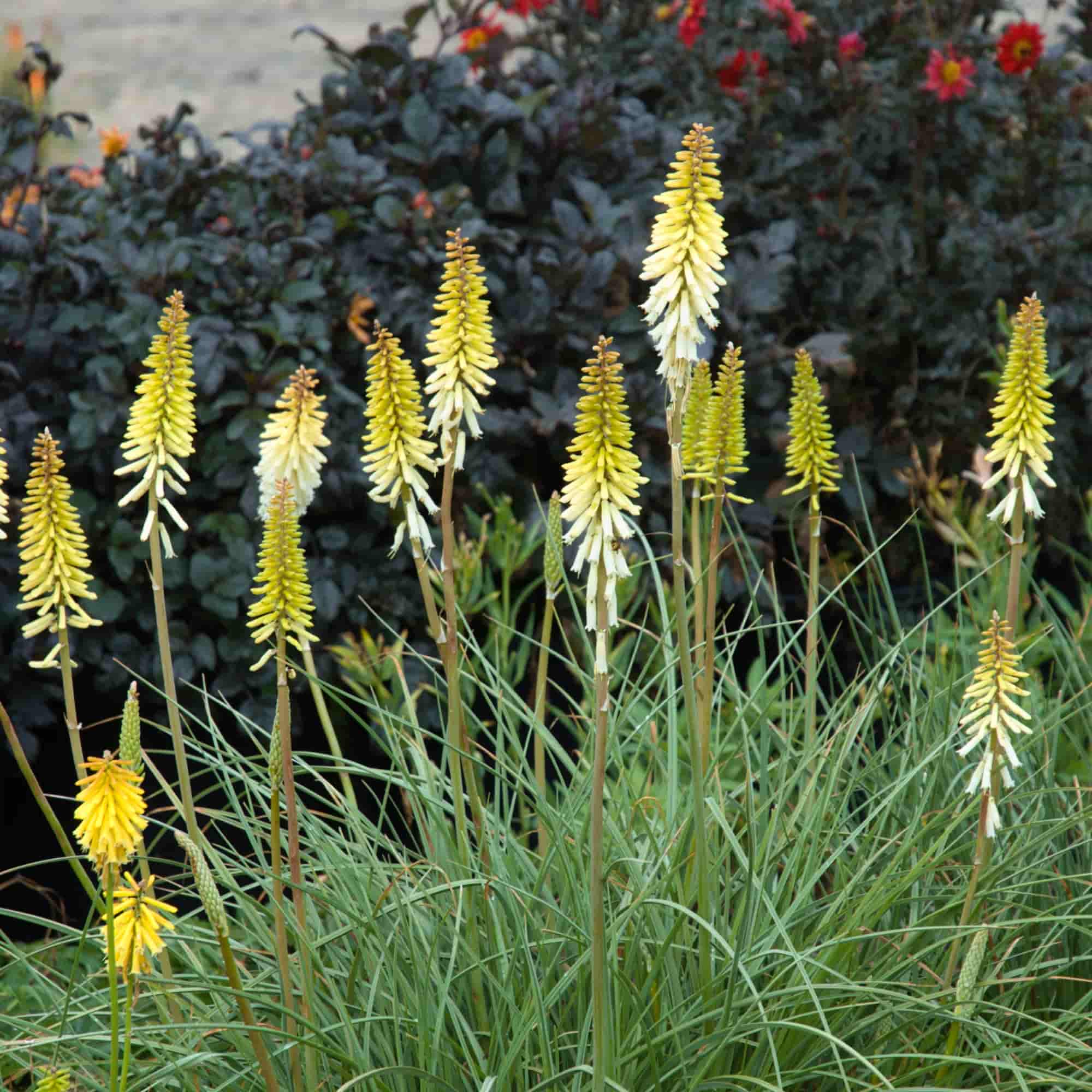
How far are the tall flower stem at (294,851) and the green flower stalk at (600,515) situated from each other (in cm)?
42

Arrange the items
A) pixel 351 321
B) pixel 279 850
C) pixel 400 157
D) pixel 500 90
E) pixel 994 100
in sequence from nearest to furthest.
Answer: pixel 279 850 → pixel 351 321 → pixel 400 157 → pixel 500 90 → pixel 994 100

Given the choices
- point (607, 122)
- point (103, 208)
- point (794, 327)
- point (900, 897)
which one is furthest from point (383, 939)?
point (794, 327)

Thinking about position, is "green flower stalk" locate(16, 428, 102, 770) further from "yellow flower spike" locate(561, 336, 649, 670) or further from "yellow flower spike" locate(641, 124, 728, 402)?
"yellow flower spike" locate(641, 124, 728, 402)

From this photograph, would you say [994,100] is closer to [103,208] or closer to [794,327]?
[794,327]

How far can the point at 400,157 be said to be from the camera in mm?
4758

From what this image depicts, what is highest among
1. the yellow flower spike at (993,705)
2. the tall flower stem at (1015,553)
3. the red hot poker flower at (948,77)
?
the red hot poker flower at (948,77)

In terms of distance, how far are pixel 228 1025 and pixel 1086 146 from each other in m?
5.04

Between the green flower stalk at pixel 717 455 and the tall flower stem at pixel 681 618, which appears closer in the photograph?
the tall flower stem at pixel 681 618

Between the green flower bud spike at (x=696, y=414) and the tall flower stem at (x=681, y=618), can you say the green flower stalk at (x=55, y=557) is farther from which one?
the green flower bud spike at (x=696, y=414)

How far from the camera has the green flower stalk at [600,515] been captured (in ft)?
6.22

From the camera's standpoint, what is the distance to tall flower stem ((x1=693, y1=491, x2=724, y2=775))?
101 inches

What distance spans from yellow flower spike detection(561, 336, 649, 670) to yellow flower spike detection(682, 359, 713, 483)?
734 mm

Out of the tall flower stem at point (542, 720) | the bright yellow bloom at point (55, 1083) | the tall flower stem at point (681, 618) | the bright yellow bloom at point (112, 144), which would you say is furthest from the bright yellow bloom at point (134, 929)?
the bright yellow bloom at point (112, 144)

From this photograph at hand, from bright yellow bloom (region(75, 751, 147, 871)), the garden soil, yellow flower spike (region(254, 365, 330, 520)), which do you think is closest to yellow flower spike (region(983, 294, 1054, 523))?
yellow flower spike (region(254, 365, 330, 520))
